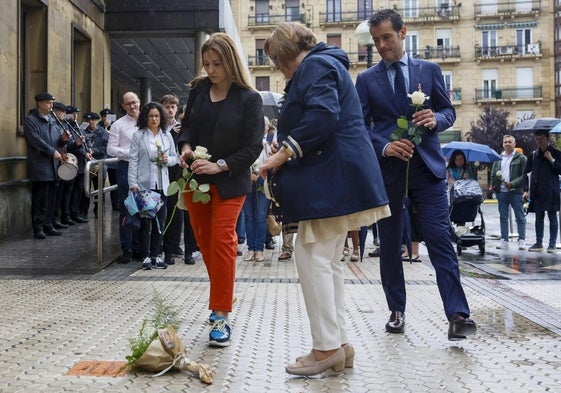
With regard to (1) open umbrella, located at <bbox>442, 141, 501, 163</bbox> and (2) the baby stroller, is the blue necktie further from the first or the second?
(1) open umbrella, located at <bbox>442, 141, 501, 163</bbox>

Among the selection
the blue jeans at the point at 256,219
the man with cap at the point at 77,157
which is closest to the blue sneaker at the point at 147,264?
the blue jeans at the point at 256,219

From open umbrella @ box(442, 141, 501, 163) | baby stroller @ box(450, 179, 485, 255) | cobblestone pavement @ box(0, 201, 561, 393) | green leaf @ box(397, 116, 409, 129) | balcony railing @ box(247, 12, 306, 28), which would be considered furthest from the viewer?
balcony railing @ box(247, 12, 306, 28)

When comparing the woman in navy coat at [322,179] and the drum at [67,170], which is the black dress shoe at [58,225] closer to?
the drum at [67,170]

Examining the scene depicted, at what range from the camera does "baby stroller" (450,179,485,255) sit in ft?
37.6

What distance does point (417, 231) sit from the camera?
539 centimetres

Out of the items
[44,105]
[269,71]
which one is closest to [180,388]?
[44,105]

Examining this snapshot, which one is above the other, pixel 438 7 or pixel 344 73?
pixel 438 7

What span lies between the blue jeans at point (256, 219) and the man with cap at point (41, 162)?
300 centimetres

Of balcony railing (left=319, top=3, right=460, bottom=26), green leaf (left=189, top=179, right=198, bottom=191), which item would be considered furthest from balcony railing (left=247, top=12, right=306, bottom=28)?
green leaf (left=189, top=179, right=198, bottom=191)

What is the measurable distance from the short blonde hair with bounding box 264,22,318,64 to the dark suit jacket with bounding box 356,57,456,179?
94 centimetres

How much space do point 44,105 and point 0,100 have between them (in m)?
0.71

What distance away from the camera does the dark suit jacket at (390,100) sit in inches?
194

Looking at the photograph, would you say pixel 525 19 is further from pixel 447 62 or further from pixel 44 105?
pixel 44 105

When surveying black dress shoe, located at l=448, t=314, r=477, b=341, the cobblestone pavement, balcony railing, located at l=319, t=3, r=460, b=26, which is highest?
balcony railing, located at l=319, t=3, r=460, b=26
